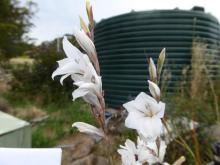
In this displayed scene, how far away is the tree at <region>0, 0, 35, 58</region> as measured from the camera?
13227 mm


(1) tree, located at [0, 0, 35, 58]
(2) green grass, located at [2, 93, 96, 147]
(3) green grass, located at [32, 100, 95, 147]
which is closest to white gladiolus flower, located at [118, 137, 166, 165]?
(2) green grass, located at [2, 93, 96, 147]

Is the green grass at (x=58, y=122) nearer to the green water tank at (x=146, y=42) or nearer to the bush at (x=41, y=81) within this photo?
the bush at (x=41, y=81)

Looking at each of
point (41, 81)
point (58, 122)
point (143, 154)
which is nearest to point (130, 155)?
point (143, 154)

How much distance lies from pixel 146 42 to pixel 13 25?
27.3 feet

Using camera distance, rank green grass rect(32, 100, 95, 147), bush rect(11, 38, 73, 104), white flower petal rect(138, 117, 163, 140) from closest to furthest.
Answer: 1. white flower petal rect(138, 117, 163, 140)
2. green grass rect(32, 100, 95, 147)
3. bush rect(11, 38, 73, 104)

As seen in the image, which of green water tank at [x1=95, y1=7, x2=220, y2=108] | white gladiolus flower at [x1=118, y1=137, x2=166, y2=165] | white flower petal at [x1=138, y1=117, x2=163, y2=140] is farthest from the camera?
green water tank at [x1=95, y1=7, x2=220, y2=108]

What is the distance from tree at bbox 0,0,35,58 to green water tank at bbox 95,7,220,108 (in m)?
6.85

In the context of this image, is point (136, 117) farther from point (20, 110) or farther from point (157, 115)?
point (20, 110)

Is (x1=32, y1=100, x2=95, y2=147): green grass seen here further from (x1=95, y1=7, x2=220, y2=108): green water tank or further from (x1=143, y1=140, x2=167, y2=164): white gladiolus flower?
(x1=143, y1=140, x2=167, y2=164): white gladiolus flower

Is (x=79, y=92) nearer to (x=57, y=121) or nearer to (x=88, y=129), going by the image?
(x=88, y=129)

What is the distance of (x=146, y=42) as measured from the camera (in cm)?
589

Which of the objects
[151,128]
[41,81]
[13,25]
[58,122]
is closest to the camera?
[151,128]

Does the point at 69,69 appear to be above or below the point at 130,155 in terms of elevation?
above

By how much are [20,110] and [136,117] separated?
6578mm
